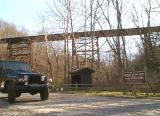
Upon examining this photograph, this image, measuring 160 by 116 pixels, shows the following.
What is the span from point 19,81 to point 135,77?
9172 mm

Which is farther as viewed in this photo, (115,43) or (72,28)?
(72,28)

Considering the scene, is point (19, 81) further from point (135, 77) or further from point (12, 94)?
point (135, 77)

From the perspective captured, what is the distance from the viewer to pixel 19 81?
1962 cm

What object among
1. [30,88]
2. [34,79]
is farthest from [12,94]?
[34,79]

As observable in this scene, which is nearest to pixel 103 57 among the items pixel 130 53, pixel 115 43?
pixel 130 53

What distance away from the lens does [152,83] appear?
106ft

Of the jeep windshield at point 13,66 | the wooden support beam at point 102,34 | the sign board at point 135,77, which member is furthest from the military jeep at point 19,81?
the wooden support beam at point 102,34

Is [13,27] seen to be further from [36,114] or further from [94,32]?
[36,114]

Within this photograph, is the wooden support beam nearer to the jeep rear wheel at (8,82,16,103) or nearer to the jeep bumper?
the jeep bumper

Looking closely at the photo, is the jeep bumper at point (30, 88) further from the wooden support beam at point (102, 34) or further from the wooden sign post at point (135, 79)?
the wooden support beam at point (102, 34)

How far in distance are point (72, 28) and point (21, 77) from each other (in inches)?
1111

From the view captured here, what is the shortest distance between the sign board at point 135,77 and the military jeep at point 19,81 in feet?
24.2

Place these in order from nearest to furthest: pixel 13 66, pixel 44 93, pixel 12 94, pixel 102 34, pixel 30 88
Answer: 1. pixel 12 94
2. pixel 30 88
3. pixel 44 93
4. pixel 13 66
5. pixel 102 34

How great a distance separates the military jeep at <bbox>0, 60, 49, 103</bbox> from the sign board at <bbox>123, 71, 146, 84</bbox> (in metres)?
7.37
